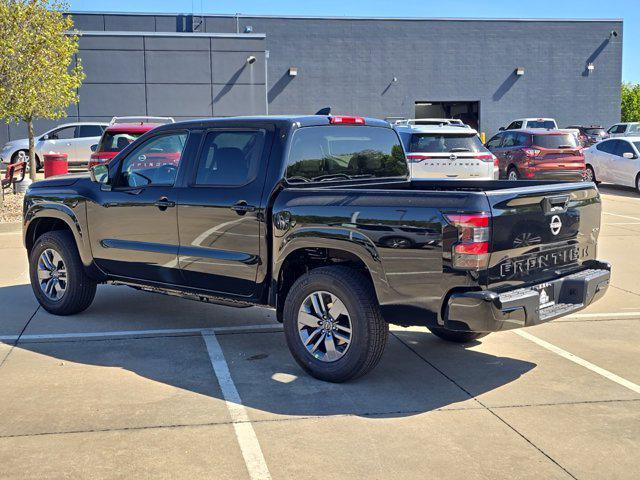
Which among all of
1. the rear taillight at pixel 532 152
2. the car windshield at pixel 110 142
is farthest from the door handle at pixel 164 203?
the rear taillight at pixel 532 152

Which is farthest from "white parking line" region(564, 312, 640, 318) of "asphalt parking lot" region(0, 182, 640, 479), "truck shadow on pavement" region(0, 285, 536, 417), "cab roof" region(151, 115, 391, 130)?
"cab roof" region(151, 115, 391, 130)

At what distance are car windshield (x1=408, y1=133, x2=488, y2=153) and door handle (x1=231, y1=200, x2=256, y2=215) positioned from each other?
9.40m

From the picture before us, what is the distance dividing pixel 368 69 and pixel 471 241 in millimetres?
37416

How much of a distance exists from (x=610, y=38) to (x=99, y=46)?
27.5 meters

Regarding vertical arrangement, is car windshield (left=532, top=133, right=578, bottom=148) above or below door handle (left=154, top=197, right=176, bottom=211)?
above

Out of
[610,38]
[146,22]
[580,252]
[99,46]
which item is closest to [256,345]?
[580,252]

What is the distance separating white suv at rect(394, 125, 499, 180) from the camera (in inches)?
592

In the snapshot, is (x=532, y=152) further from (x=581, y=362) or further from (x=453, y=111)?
(x=453, y=111)

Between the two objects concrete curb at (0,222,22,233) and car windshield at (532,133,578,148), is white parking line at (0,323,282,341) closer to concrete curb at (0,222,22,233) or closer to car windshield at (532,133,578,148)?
concrete curb at (0,222,22,233)

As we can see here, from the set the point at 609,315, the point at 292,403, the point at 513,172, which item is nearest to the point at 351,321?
the point at 292,403

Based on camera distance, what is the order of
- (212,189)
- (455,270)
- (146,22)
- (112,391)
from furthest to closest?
1. (146,22)
2. (212,189)
3. (112,391)
4. (455,270)

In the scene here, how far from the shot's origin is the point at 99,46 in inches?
1307

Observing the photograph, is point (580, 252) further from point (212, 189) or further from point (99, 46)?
point (99, 46)

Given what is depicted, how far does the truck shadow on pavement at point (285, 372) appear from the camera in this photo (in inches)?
211
